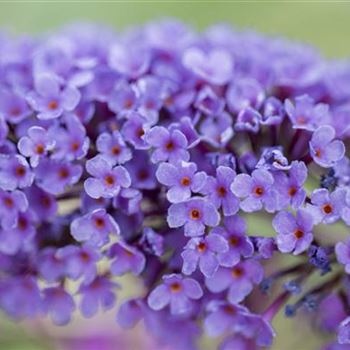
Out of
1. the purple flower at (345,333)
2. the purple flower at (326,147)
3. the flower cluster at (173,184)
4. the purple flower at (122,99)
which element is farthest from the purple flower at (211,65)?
the purple flower at (345,333)

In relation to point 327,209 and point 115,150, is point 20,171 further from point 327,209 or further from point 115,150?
point 327,209

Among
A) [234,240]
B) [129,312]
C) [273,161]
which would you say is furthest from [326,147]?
[129,312]

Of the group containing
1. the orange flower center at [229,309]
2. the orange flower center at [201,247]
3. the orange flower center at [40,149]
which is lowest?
the orange flower center at [229,309]

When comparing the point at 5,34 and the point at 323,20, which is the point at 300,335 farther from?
the point at 323,20

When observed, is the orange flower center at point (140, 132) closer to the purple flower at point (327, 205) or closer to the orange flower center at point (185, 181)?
the orange flower center at point (185, 181)

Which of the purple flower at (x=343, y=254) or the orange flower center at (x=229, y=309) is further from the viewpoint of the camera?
the orange flower center at (x=229, y=309)

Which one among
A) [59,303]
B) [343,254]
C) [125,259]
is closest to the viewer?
[343,254]

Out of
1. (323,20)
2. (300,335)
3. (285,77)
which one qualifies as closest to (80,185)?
(285,77)

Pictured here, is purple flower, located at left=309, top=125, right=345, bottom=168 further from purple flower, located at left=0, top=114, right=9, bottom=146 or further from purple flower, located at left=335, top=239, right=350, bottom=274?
purple flower, located at left=0, top=114, right=9, bottom=146
